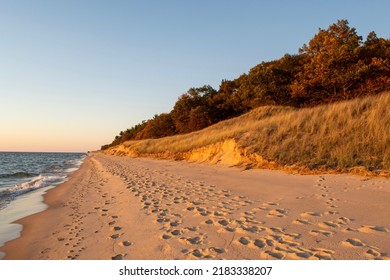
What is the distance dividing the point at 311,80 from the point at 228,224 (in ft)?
81.4

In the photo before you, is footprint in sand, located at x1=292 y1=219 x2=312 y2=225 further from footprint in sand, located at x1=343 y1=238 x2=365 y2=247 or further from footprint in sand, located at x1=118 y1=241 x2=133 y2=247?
footprint in sand, located at x1=118 y1=241 x2=133 y2=247

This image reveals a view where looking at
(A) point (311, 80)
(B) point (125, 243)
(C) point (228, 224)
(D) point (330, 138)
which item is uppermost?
(A) point (311, 80)

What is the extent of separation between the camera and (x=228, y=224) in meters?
4.55

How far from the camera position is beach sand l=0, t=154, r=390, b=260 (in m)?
3.54

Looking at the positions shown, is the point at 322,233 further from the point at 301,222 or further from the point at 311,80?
the point at 311,80

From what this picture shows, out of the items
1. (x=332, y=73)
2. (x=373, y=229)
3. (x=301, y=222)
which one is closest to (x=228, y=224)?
(x=301, y=222)

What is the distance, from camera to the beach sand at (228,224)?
11.6 ft

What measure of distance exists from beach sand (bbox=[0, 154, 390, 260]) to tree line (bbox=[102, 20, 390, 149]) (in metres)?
19.6

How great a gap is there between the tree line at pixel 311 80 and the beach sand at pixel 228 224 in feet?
64.2

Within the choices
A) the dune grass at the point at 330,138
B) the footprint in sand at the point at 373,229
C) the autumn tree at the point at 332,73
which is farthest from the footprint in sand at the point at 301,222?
the autumn tree at the point at 332,73


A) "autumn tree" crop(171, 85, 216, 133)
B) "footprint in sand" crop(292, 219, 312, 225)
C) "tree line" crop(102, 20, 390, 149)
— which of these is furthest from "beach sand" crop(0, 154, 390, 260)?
"autumn tree" crop(171, 85, 216, 133)
